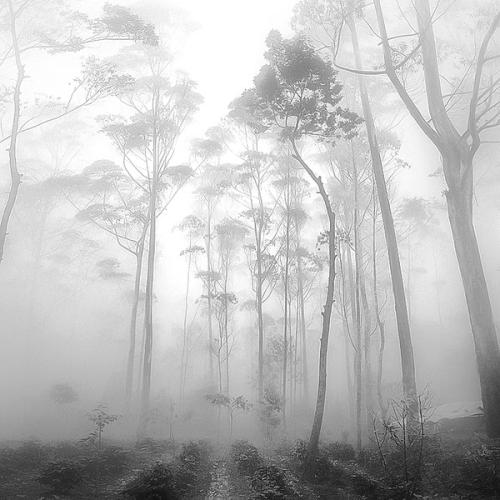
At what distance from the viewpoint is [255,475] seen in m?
8.16

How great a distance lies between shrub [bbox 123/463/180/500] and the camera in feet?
20.5

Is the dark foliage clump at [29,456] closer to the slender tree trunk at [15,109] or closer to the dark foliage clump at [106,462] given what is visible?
the dark foliage clump at [106,462]

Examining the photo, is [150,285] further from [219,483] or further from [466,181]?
[466,181]

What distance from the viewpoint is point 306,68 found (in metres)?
9.76

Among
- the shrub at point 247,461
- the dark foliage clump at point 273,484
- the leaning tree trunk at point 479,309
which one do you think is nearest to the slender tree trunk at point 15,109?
the shrub at point 247,461

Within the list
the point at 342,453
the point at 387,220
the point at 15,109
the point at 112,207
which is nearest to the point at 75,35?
the point at 15,109

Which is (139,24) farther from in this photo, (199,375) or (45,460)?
(199,375)

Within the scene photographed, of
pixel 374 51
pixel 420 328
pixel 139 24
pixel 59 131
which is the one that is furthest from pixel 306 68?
pixel 420 328

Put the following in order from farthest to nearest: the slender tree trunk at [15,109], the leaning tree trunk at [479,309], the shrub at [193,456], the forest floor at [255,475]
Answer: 1. the slender tree trunk at [15,109]
2. the shrub at [193,456]
3. the leaning tree trunk at [479,309]
4. the forest floor at [255,475]

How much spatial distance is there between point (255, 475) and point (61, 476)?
4108mm

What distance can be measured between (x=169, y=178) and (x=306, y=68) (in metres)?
9.63

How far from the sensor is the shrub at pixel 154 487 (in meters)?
6.26

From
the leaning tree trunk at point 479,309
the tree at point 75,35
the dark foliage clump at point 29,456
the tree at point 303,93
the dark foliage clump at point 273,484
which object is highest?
the tree at point 75,35

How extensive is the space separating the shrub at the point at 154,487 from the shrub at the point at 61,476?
1.08 m
